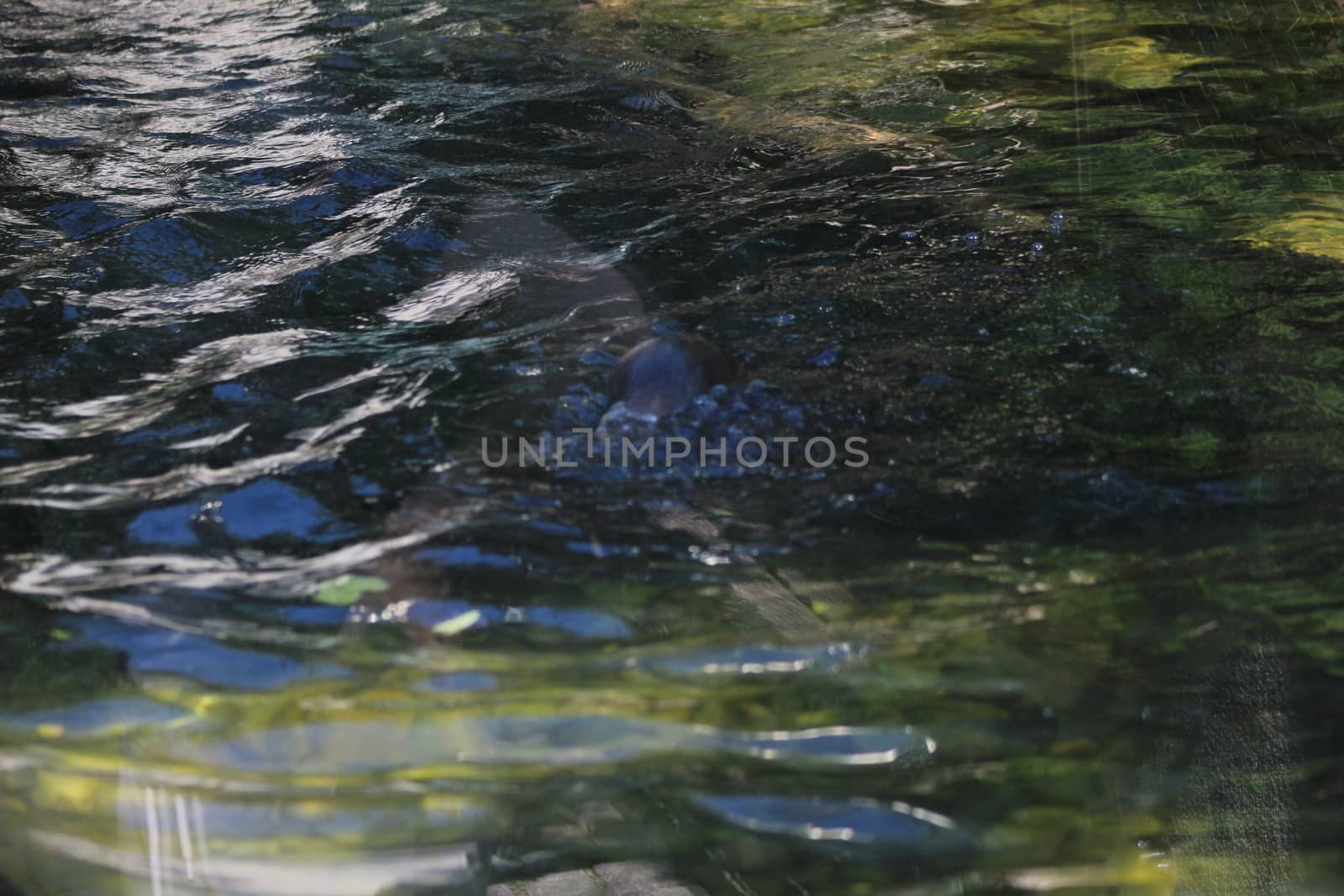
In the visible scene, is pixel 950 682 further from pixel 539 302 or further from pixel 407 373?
pixel 539 302

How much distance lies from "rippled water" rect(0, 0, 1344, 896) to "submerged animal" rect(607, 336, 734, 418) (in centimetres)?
9

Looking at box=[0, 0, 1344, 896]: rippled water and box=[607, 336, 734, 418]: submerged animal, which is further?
box=[607, 336, 734, 418]: submerged animal

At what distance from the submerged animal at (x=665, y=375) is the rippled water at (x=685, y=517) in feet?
0.30

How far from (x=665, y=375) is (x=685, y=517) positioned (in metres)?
0.72

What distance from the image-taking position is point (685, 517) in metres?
3.13

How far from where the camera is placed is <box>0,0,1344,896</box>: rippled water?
2277 mm

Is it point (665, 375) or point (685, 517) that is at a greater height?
point (665, 375)

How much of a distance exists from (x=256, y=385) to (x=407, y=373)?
523 millimetres

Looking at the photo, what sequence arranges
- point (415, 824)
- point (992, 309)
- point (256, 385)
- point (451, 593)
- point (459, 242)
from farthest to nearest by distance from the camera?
point (459, 242) < point (992, 309) < point (256, 385) < point (451, 593) < point (415, 824)

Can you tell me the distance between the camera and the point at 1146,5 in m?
9.12

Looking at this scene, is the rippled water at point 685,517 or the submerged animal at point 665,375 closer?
the rippled water at point 685,517

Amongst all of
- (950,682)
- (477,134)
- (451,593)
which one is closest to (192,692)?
(451,593)

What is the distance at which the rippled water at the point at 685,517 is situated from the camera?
2277mm

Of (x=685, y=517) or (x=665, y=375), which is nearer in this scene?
(x=685, y=517)
